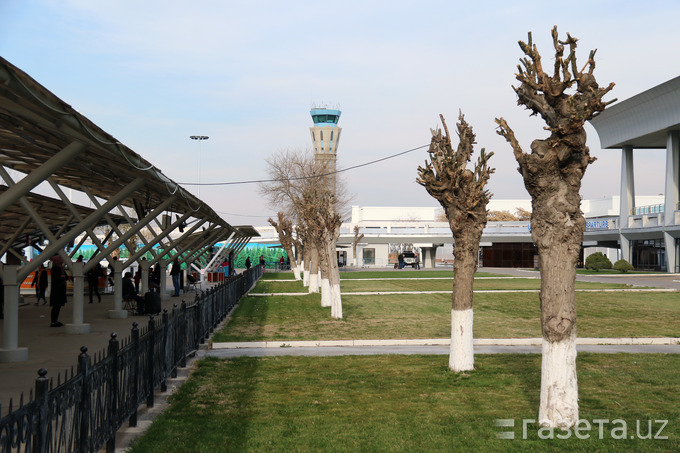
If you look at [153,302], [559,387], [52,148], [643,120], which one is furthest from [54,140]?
[643,120]

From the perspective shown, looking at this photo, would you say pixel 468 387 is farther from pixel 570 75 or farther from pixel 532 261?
pixel 532 261

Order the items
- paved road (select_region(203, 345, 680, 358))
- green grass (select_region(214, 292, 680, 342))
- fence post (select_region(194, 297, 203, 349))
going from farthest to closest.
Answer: green grass (select_region(214, 292, 680, 342)) → fence post (select_region(194, 297, 203, 349)) → paved road (select_region(203, 345, 680, 358))

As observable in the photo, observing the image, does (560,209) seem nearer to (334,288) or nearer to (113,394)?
(113,394)

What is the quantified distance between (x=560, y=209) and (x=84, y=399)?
543cm

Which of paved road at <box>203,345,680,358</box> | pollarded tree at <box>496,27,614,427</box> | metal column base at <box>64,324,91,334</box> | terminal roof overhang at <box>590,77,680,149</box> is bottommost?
paved road at <box>203,345,680,358</box>

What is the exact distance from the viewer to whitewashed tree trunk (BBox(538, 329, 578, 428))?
7793 millimetres

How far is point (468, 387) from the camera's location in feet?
33.4

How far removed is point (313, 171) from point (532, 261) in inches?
1545

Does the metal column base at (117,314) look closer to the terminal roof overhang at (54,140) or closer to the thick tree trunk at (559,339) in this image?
the terminal roof overhang at (54,140)

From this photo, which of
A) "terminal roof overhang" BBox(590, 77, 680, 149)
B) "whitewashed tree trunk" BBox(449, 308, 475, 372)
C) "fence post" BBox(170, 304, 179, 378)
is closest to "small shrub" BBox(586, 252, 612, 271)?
"terminal roof overhang" BBox(590, 77, 680, 149)

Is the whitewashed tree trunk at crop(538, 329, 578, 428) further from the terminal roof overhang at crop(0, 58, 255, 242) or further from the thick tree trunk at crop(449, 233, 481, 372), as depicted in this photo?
the terminal roof overhang at crop(0, 58, 255, 242)

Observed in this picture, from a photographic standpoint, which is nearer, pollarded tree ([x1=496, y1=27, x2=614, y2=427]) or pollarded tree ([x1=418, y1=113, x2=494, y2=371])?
pollarded tree ([x1=496, y1=27, x2=614, y2=427])

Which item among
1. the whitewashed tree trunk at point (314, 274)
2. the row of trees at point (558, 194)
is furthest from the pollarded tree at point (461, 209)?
the whitewashed tree trunk at point (314, 274)

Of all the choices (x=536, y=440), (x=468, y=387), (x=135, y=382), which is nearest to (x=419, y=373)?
(x=468, y=387)
